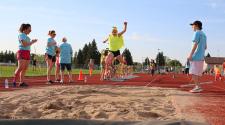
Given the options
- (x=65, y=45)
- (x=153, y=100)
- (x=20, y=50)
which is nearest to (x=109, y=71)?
(x=65, y=45)

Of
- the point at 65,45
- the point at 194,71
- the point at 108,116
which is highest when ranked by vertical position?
the point at 65,45

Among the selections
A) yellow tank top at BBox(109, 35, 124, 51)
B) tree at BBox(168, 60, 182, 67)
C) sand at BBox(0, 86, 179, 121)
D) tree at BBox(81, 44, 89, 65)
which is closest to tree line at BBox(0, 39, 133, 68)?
tree at BBox(81, 44, 89, 65)

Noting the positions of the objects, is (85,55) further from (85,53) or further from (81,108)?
(81,108)

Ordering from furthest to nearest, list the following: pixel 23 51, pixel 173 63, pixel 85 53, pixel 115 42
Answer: pixel 173 63 < pixel 85 53 < pixel 115 42 < pixel 23 51

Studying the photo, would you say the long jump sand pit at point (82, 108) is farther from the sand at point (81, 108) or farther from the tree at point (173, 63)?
the tree at point (173, 63)

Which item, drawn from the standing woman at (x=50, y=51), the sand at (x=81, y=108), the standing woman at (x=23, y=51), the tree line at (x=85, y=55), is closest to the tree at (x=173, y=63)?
the tree line at (x=85, y=55)

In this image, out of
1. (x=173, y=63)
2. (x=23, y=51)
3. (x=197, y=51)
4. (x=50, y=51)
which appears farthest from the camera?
(x=173, y=63)

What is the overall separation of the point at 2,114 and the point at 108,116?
149cm

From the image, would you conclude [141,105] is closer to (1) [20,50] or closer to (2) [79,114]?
(2) [79,114]

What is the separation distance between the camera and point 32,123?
385cm

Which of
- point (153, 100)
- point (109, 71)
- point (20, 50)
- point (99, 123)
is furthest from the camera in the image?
point (109, 71)

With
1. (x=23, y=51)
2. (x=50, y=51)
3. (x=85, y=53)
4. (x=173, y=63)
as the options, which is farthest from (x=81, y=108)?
(x=173, y=63)

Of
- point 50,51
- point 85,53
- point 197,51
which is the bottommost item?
point 197,51

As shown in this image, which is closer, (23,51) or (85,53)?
(23,51)
